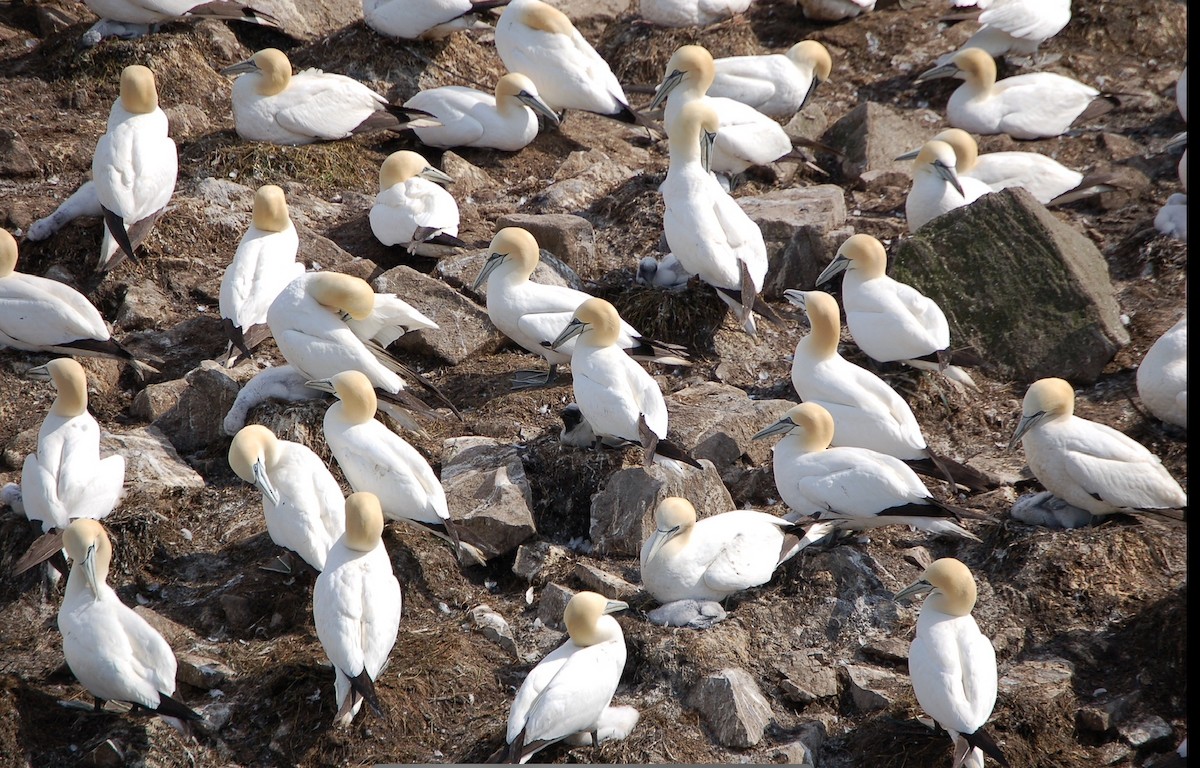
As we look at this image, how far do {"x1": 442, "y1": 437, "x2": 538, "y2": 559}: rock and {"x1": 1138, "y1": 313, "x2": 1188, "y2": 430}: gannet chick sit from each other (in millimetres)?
3294

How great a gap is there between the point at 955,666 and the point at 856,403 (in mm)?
1891

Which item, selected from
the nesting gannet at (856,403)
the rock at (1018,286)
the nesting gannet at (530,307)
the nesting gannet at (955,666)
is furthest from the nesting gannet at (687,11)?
the nesting gannet at (955,666)

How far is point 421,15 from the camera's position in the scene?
10133 mm

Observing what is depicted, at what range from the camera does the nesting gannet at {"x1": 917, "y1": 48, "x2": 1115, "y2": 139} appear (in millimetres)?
10055

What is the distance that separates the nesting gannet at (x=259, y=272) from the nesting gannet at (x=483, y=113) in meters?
1.89

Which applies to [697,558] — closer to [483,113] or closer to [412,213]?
[412,213]

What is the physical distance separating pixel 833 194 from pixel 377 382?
11.4 feet

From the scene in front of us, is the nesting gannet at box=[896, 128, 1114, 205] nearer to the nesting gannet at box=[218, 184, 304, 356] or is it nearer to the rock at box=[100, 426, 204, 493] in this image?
the nesting gannet at box=[218, 184, 304, 356]

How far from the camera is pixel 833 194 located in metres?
8.84

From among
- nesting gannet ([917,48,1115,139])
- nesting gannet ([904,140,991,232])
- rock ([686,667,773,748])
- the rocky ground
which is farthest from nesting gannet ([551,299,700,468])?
nesting gannet ([917,48,1115,139])

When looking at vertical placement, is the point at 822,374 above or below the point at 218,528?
above

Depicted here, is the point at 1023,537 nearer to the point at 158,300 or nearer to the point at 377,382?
the point at 377,382

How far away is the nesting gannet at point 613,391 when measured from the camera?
651cm

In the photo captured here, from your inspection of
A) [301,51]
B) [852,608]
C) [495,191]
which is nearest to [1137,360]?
[852,608]
